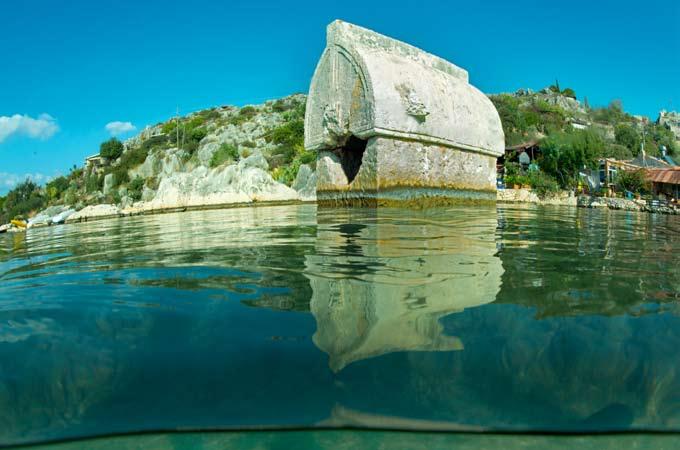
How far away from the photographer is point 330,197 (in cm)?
808

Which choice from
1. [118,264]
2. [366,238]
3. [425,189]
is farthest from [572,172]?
[118,264]

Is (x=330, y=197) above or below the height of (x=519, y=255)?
above

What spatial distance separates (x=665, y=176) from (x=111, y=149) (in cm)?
5486

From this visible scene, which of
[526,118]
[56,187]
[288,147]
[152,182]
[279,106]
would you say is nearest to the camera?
[288,147]

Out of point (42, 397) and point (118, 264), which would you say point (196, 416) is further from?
point (118, 264)

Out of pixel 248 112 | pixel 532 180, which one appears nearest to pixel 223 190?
pixel 532 180

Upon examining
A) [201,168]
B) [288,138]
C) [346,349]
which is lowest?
[346,349]

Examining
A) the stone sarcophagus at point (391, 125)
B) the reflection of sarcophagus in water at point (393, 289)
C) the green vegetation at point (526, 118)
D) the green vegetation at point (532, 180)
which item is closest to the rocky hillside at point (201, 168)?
the stone sarcophagus at point (391, 125)

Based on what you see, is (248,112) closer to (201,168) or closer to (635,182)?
(201,168)

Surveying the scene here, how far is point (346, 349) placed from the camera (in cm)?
110

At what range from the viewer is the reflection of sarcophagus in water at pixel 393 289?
1145 mm

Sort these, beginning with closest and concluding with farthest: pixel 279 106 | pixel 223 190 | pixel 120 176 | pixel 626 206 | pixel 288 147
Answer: pixel 223 190 < pixel 626 206 < pixel 288 147 < pixel 120 176 < pixel 279 106

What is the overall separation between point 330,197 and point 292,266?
589 centimetres

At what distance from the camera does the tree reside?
2028 inches
